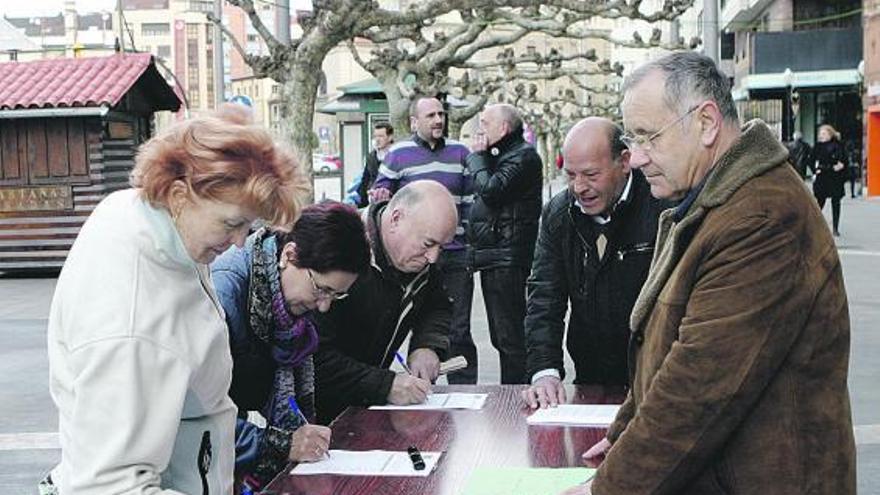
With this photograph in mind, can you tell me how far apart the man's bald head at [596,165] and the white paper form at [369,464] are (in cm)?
137

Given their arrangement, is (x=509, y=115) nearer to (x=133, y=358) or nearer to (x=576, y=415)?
(x=576, y=415)

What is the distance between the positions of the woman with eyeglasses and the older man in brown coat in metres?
1.14

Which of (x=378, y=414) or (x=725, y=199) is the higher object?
(x=725, y=199)

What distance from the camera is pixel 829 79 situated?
130 feet

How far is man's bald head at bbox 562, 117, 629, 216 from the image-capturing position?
15.7ft

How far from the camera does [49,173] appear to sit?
60.7 feet

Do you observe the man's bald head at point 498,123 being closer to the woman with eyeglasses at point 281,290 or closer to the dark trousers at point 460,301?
the dark trousers at point 460,301

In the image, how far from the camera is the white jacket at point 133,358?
225 cm

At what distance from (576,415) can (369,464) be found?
90 cm

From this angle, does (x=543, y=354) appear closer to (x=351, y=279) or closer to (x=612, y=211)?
(x=612, y=211)

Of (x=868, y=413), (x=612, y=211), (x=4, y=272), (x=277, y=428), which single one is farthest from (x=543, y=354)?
(x=4, y=272)

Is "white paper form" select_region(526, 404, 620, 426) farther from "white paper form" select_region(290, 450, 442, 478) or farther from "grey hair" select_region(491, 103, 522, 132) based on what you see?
"grey hair" select_region(491, 103, 522, 132)

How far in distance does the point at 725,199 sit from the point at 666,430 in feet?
1.55

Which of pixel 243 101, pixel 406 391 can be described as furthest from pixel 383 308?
pixel 243 101
